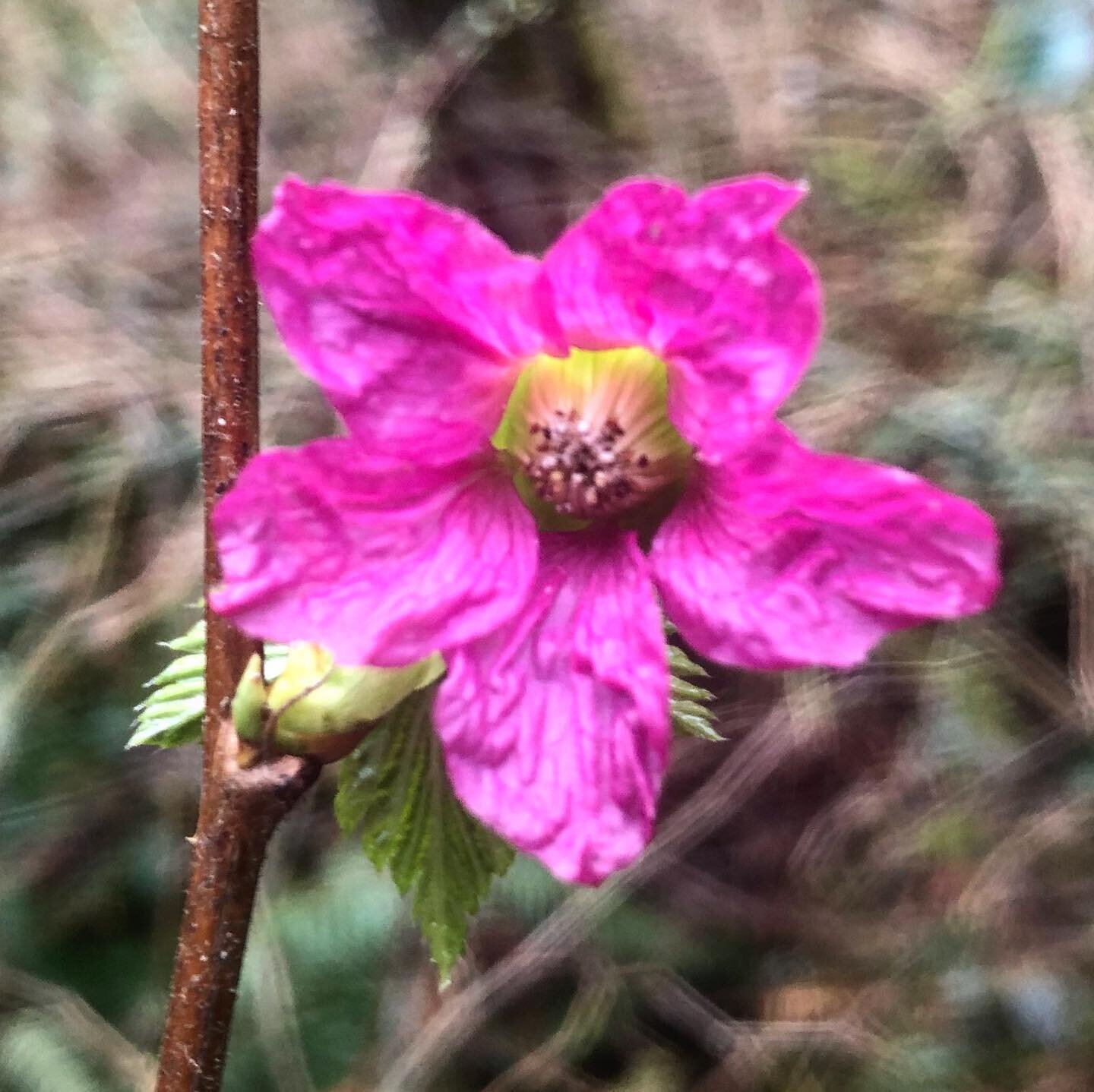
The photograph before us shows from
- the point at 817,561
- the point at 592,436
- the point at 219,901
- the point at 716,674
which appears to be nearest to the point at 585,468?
the point at 592,436

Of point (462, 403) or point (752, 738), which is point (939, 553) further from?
point (752, 738)

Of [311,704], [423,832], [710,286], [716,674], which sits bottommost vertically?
[716,674]

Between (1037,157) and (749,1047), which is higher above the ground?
(1037,157)

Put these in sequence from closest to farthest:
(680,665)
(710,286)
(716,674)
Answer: (710,286) < (680,665) < (716,674)

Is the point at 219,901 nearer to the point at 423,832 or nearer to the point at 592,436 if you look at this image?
the point at 423,832

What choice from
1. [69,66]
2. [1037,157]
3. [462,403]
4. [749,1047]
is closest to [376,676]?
[462,403]

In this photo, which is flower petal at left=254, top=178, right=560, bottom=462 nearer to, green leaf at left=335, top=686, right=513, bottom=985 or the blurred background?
green leaf at left=335, top=686, right=513, bottom=985
